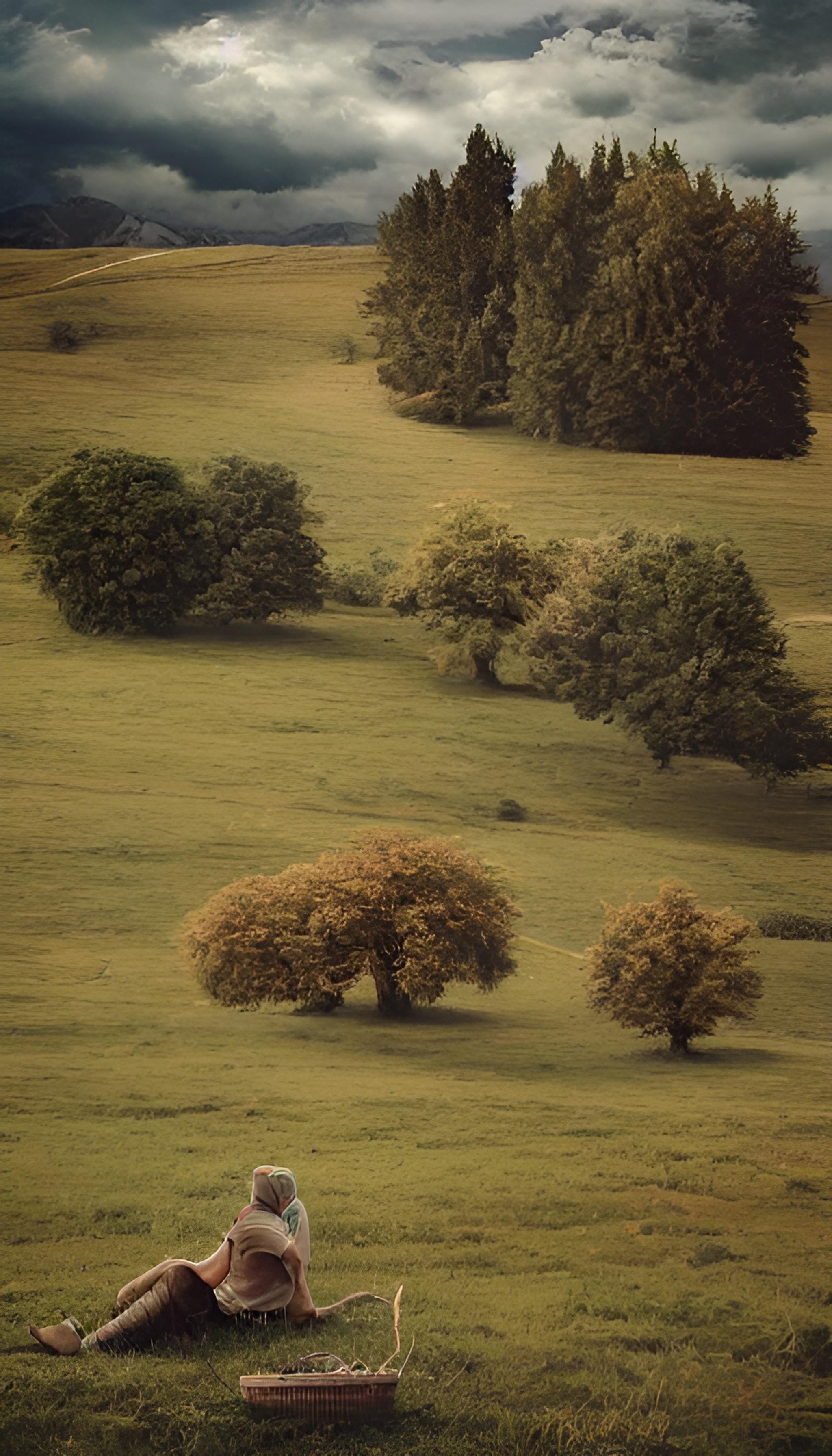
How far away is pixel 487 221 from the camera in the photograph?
23062 mm

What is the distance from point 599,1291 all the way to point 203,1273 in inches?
91.9

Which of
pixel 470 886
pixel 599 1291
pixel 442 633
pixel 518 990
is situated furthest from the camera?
pixel 442 633

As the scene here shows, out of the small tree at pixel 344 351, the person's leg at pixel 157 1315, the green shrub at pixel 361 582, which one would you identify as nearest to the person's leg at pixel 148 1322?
the person's leg at pixel 157 1315

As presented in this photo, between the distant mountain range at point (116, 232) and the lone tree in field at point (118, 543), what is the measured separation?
10.3ft

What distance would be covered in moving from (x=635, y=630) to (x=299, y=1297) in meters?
12.4

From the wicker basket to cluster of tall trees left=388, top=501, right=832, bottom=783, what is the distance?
11.4 meters

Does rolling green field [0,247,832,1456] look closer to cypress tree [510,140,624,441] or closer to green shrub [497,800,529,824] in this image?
green shrub [497,800,529,824]

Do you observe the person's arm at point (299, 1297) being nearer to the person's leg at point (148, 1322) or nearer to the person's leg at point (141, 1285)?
the person's leg at point (148, 1322)

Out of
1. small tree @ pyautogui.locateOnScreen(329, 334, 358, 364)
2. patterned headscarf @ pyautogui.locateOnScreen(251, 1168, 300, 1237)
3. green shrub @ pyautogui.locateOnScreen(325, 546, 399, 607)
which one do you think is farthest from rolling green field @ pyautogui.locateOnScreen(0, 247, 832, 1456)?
patterned headscarf @ pyautogui.locateOnScreen(251, 1168, 300, 1237)

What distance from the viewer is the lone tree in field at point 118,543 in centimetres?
1867

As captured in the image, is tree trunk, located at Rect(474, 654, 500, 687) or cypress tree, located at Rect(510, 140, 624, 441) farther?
cypress tree, located at Rect(510, 140, 624, 441)

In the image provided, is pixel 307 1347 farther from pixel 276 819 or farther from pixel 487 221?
pixel 487 221

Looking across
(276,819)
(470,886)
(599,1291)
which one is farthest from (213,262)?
(599,1291)

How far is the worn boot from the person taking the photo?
271 inches
